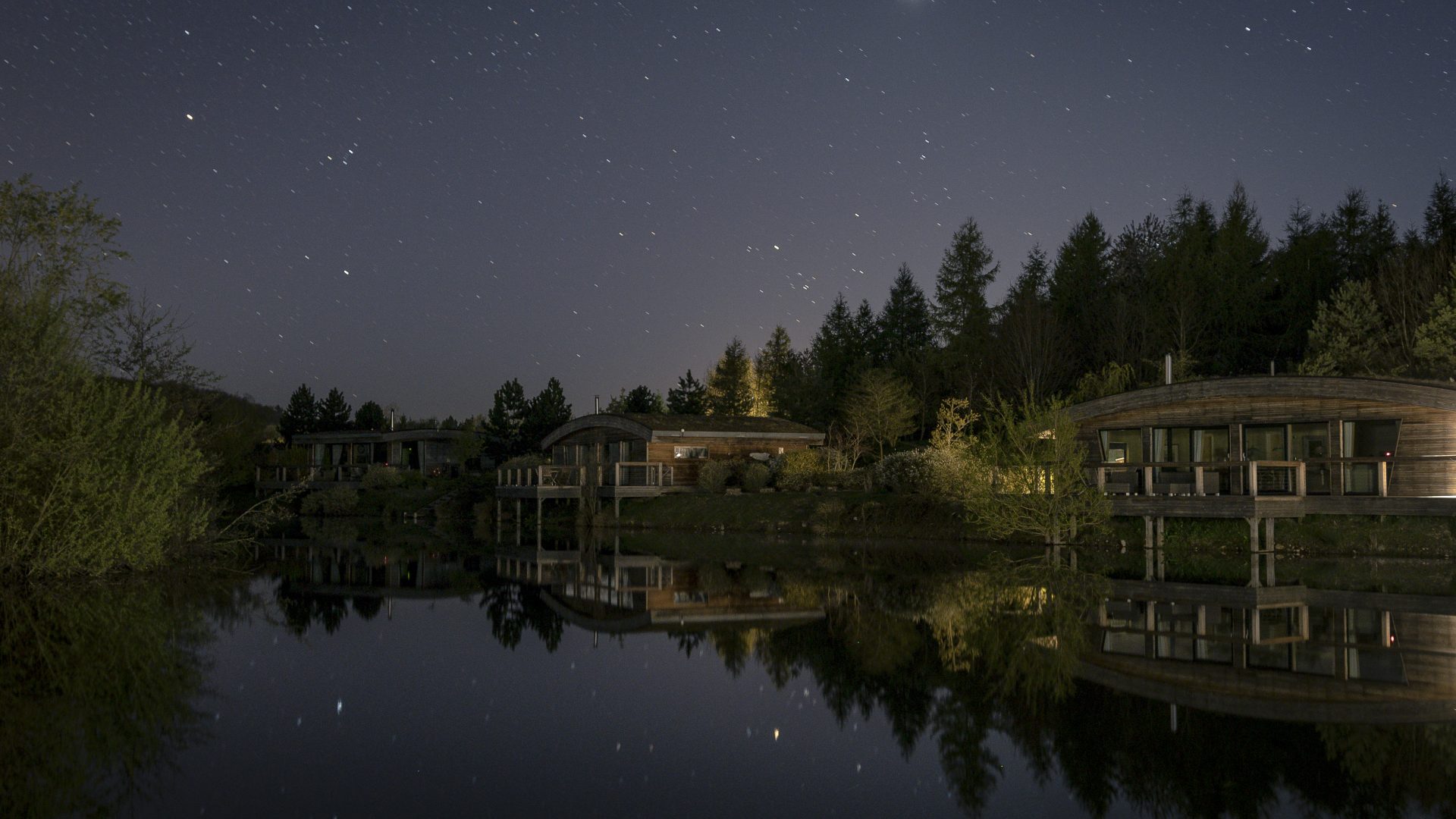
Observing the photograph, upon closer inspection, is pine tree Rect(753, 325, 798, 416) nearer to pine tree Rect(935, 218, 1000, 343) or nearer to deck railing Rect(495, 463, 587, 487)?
pine tree Rect(935, 218, 1000, 343)

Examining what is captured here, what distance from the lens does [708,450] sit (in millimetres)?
42781

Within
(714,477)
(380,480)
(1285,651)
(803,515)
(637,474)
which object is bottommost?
(1285,651)

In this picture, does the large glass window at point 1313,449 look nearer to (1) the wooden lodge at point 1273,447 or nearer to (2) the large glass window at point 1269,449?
(1) the wooden lodge at point 1273,447

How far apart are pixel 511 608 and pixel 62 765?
31.5 feet

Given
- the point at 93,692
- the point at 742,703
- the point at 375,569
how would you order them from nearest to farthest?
the point at 93,692 < the point at 742,703 < the point at 375,569

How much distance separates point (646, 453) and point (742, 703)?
108 feet

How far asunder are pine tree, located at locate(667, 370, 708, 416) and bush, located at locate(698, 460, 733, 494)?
29.8m

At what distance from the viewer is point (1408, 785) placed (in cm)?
668

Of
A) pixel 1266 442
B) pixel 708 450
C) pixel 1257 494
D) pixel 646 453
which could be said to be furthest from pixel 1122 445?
pixel 646 453

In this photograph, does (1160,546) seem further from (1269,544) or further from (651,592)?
(651,592)

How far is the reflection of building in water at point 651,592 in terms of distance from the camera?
14953 mm

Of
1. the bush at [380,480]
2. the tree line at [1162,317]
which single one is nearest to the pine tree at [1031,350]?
the tree line at [1162,317]

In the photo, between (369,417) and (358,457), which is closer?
(358,457)

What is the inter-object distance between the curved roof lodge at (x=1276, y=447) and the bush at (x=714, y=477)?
14.7 m
